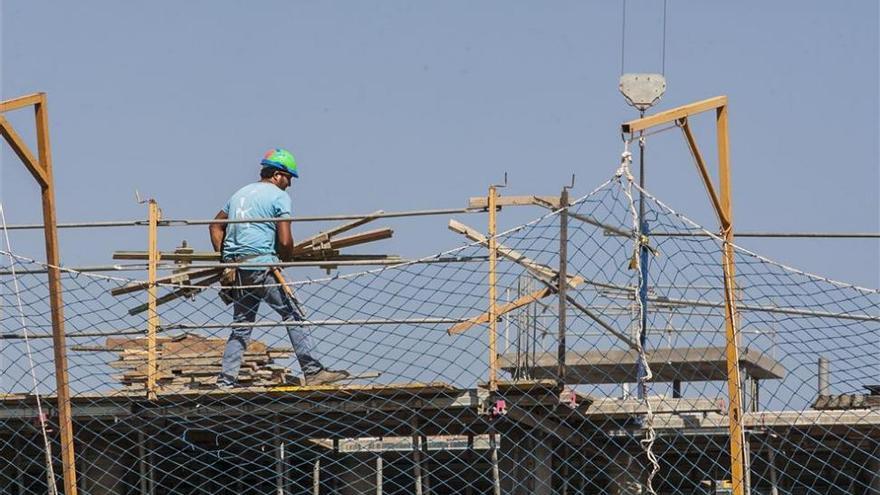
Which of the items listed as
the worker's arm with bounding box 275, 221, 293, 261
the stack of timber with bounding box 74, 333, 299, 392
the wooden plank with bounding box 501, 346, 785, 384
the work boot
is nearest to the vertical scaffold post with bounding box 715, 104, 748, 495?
the work boot

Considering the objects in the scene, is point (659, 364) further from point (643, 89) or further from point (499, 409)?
point (499, 409)

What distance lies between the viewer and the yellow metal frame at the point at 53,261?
55.9 ft

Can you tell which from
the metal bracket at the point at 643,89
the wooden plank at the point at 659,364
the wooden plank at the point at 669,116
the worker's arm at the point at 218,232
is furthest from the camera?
the wooden plank at the point at 659,364

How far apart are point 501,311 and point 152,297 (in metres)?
2.96

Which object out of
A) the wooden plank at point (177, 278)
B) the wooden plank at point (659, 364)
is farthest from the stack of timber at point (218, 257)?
the wooden plank at point (659, 364)

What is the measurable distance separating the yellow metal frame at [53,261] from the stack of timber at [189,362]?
1.19m

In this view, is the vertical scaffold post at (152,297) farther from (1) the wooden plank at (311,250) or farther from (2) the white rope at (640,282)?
(2) the white rope at (640,282)

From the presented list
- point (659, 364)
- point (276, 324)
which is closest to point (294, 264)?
point (276, 324)

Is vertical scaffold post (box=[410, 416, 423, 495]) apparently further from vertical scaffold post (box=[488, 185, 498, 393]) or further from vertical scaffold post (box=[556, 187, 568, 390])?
vertical scaffold post (box=[556, 187, 568, 390])

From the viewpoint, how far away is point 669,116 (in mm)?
16516

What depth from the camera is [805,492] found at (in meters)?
21.5

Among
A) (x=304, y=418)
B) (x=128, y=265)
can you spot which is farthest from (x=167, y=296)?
Answer: (x=304, y=418)

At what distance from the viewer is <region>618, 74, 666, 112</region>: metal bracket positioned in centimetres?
2036

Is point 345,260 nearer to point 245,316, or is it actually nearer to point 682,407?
point 245,316
